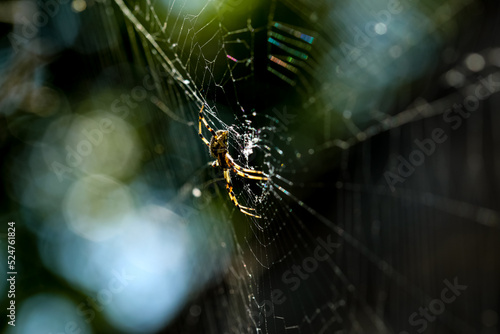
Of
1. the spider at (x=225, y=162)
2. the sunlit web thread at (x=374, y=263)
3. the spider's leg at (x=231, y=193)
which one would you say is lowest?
the sunlit web thread at (x=374, y=263)

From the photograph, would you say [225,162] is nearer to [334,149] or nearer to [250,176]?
[250,176]

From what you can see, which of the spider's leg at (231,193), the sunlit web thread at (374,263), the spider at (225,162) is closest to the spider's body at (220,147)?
the spider at (225,162)

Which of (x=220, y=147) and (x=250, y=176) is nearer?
(x=220, y=147)

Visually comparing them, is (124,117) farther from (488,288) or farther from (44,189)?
(488,288)

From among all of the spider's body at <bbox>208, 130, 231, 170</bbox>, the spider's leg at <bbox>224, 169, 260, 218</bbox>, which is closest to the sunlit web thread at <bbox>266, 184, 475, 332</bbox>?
the spider's leg at <bbox>224, 169, 260, 218</bbox>

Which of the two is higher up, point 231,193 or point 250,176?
point 250,176

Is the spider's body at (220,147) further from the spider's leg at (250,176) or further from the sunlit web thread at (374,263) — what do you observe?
the sunlit web thread at (374,263)

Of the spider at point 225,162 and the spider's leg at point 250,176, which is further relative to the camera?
the spider's leg at point 250,176

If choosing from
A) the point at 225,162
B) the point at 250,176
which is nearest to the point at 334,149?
the point at 250,176
